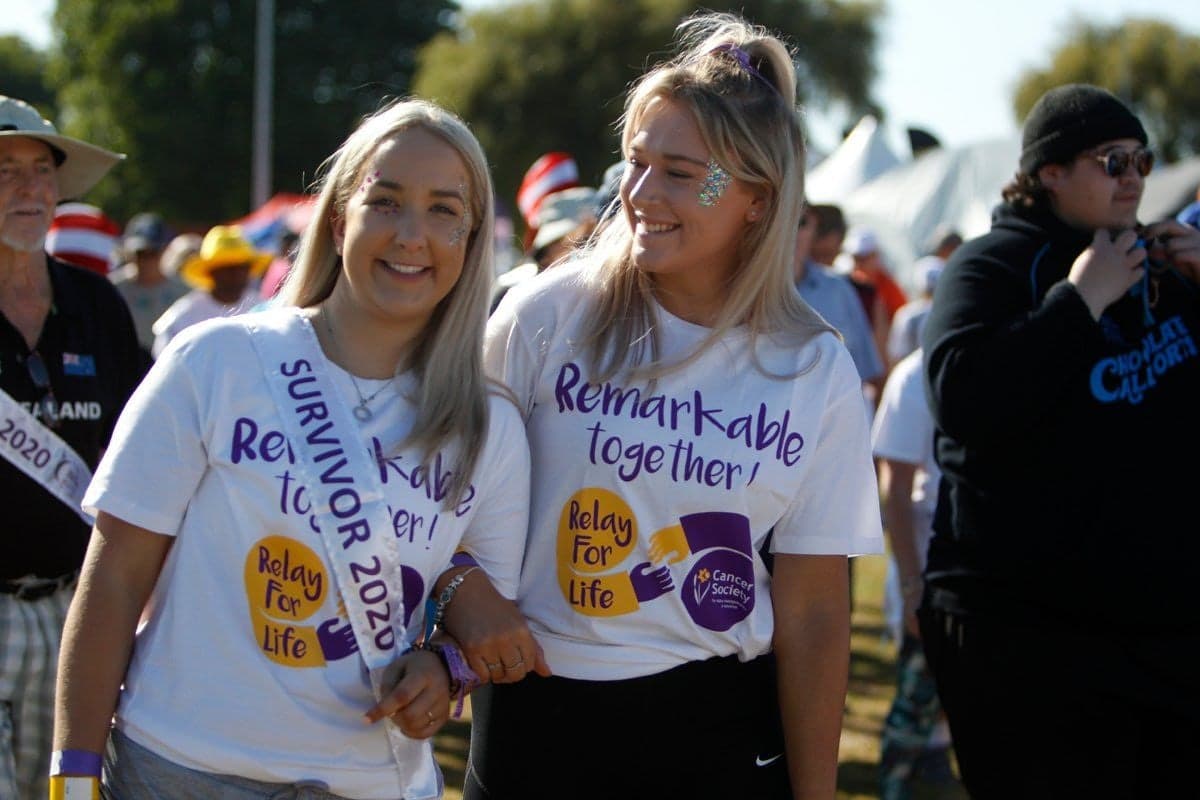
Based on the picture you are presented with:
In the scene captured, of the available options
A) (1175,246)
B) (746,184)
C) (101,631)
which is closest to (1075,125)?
(1175,246)

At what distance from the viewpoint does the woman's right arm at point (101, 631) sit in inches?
88.3

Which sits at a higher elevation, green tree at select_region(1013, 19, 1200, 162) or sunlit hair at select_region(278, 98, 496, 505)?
green tree at select_region(1013, 19, 1200, 162)

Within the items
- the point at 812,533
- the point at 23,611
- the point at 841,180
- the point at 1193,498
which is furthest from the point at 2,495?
the point at 841,180

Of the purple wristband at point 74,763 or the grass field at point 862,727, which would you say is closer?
the purple wristband at point 74,763

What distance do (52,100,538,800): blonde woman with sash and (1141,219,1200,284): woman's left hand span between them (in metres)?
1.85

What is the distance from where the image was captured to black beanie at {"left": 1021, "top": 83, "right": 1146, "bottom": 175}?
3465mm

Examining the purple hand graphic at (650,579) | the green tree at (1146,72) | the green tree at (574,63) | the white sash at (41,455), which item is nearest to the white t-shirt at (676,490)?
the purple hand graphic at (650,579)

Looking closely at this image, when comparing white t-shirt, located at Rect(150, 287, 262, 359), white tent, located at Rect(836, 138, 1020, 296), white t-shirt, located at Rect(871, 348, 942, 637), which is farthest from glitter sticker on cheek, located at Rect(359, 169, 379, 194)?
white tent, located at Rect(836, 138, 1020, 296)

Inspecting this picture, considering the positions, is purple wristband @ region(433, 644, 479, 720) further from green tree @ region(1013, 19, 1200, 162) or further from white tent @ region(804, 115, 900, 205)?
green tree @ region(1013, 19, 1200, 162)

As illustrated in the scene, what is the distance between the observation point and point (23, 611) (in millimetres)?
3447

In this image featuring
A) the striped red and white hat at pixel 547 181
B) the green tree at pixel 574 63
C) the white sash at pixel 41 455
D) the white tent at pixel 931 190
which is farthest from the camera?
the green tree at pixel 574 63

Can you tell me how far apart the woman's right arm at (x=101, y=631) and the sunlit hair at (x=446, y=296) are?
18.3 inches

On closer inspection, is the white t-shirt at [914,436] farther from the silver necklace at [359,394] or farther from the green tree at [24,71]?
the green tree at [24,71]

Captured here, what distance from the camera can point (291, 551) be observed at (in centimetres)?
229
